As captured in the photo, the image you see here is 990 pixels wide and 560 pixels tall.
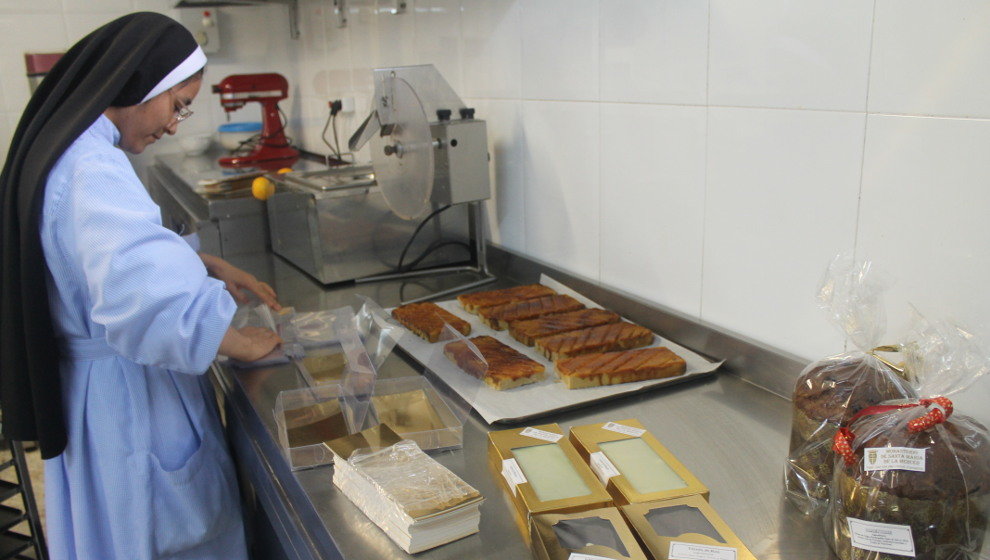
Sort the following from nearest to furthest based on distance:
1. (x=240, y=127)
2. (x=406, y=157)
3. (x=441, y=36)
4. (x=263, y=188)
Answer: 1. (x=406, y=157)
2. (x=441, y=36)
3. (x=263, y=188)
4. (x=240, y=127)

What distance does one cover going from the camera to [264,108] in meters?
3.28

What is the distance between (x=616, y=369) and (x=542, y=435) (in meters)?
0.26

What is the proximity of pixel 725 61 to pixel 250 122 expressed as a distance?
10.0ft

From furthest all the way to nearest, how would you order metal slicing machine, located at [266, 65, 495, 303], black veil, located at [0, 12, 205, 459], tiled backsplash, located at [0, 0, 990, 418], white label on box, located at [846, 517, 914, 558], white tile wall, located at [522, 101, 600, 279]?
1. metal slicing machine, located at [266, 65, 495, 303]
2. white tile wall, located at [522, 101, 600, 279]
3. black veil, located at [0, 12, 205, 459]
4. tiled backsplash, located at [0, 0, 990, 418]
5. white label on box, located at [846, 517, 914, 558]

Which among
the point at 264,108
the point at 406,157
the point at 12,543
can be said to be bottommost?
the point at 12,543

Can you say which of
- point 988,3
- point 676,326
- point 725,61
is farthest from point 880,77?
point 676,326

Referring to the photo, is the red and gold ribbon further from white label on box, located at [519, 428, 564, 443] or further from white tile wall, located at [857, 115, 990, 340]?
white label on box, located at [519, 428, 564, 443]

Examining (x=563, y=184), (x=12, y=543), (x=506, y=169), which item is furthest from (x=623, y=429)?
(x=12, y=543)

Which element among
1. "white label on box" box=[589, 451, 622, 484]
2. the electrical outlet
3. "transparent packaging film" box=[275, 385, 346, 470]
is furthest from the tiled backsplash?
the electrical outlet

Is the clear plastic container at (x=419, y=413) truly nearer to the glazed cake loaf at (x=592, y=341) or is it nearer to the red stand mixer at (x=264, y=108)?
the glazed cake loaf at (x=592, y=341)

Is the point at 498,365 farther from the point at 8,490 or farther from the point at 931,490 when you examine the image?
the point at 8,490

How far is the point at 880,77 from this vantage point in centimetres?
99

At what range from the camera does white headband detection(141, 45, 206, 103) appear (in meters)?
1.23

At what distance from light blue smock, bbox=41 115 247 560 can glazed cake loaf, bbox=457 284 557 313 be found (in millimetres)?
551
